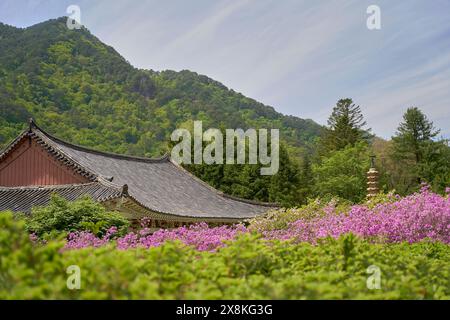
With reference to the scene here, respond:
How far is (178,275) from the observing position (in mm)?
3592

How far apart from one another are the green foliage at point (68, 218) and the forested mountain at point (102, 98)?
1395 inches

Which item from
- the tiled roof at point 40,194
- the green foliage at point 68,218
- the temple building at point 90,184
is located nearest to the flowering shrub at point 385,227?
the green foliage at point 68,218

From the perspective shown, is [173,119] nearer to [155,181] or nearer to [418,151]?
[418,151]

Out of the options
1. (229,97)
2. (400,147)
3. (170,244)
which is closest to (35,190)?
(170,244)

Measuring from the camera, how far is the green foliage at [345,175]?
41316 millimetres

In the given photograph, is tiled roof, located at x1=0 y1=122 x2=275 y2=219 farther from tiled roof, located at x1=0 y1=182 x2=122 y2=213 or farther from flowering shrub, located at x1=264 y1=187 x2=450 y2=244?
flowering shrub, located at x1=264 y1=187 x2=450 y2=244

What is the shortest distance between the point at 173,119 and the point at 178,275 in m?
69.1

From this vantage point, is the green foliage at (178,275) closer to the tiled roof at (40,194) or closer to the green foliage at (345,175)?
the tiled roof at (40,194)

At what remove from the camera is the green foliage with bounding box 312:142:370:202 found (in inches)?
1627
